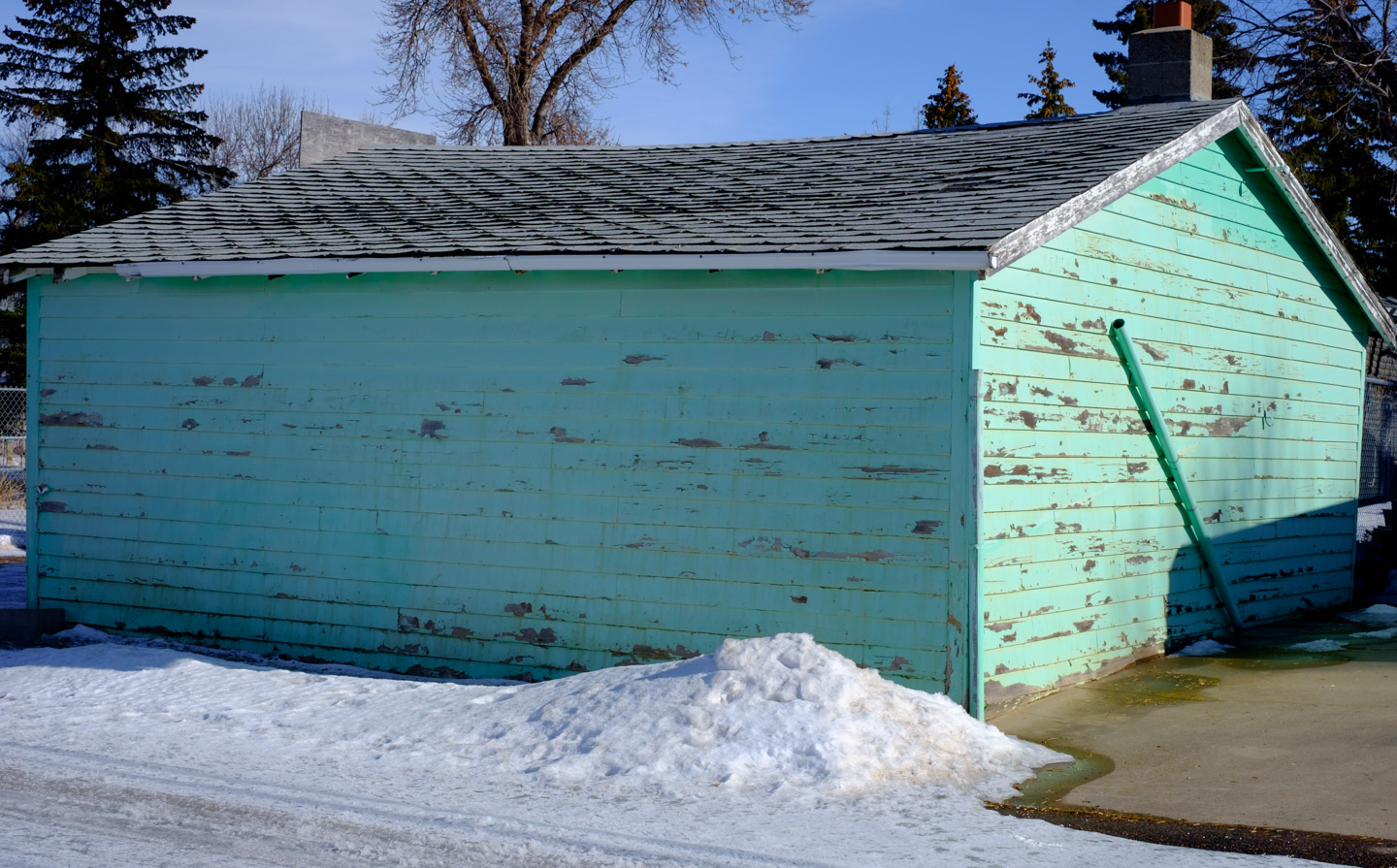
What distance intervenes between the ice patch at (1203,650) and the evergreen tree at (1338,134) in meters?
19.0

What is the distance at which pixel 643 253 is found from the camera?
7.88 meters

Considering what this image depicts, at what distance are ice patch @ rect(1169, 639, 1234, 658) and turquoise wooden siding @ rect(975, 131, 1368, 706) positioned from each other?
0.38 feet

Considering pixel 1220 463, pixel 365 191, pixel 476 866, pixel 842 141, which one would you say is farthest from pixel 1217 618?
pixel 365 191

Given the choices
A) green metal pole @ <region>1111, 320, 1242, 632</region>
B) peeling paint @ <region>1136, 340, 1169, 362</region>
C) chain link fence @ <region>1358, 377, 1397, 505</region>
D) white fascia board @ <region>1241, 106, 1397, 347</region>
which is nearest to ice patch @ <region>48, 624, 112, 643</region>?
green metal pole @ <region>1111, 320, 1242, 632</region>

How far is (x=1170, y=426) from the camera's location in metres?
9.45

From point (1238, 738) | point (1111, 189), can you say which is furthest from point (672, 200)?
point (1238, 738)

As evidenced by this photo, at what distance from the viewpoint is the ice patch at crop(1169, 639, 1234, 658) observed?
31.2 ft

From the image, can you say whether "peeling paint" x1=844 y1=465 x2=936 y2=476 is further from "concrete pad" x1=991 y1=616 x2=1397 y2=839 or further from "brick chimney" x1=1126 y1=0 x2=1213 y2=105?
"brick chimney" x1=1126 y1=0 x2=1213 y2=105

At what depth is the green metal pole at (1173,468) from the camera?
29.1ft

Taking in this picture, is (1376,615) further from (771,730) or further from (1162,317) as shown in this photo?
(771,730)

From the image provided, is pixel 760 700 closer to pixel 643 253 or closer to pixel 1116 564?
pixel 643 253

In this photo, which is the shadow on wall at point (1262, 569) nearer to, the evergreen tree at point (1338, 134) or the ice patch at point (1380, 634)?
the ice patch at point (1380, 634)

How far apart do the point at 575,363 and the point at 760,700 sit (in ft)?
9.69

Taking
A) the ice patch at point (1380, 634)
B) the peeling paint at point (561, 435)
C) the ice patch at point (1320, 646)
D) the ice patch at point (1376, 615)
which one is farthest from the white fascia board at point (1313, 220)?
the peeling paint at point (561, 435)
